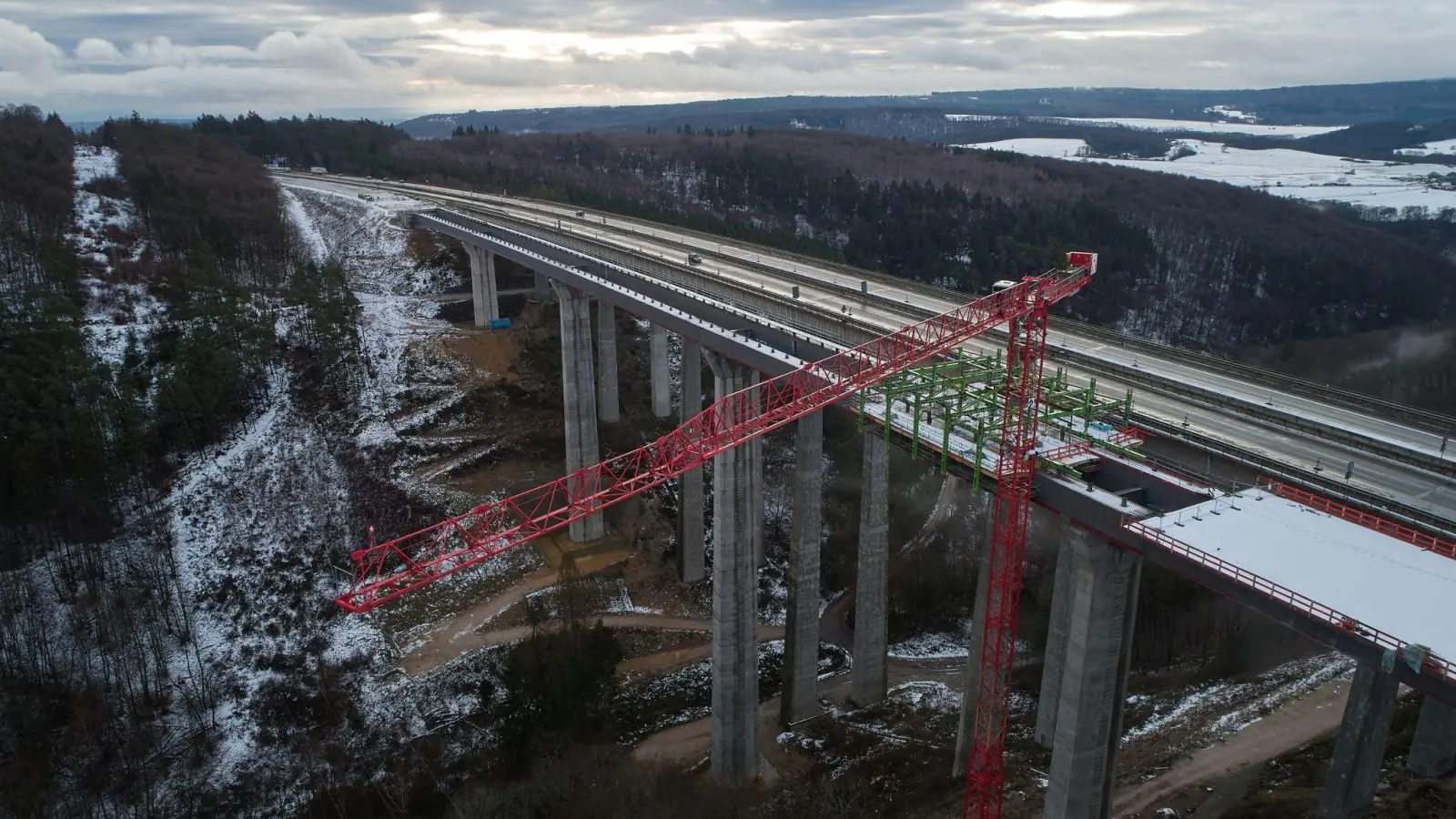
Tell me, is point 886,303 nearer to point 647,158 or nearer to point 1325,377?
point 1325,377

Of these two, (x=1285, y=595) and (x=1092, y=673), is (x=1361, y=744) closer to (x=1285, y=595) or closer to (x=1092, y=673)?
(x=1092, y=673)

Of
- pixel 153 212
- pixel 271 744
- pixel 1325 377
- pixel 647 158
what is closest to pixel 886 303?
pixel 271 744

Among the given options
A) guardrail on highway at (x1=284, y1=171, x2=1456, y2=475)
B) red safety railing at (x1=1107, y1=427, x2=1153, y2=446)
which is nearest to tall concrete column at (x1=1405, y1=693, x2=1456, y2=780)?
guardrail on highway at (x1=284, y1=171, x2=1456, y2=475)

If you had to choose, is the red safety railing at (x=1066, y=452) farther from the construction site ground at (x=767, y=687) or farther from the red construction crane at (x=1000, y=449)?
the construction site ground at (x=767, y=687)

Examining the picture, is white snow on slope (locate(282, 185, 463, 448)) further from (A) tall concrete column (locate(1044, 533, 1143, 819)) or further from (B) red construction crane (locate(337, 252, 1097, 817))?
(A) tall concrete column (locate(1044, 533, 1143, 819))

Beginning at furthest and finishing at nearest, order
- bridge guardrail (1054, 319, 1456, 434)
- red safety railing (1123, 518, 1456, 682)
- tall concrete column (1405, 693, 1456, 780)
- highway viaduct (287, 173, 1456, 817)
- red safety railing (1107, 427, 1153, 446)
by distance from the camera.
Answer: tall concrete column (1405, 693, 1456, 780)
bridge guardrail (1054, 319, 1456, 434)
red safety railing (1107, 427, 1153, 446)
highway viaduct (287, 173, 1456, 817)
red safety railing (1123, 518, 1456, 682)
